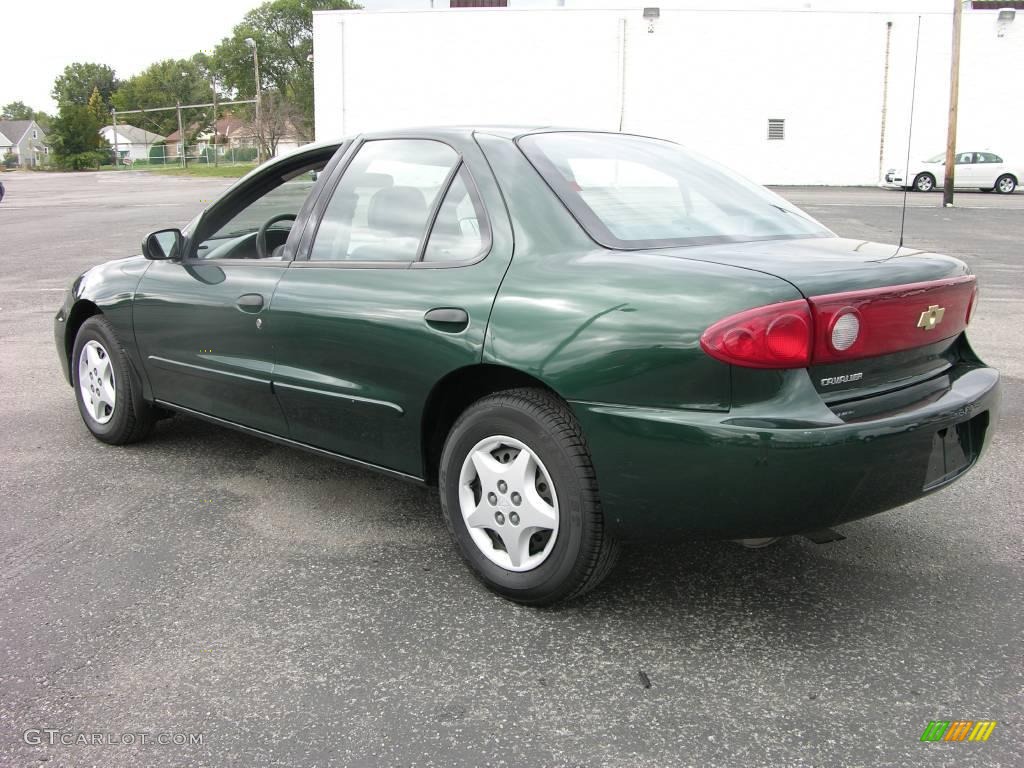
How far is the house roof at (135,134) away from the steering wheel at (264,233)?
13679cm

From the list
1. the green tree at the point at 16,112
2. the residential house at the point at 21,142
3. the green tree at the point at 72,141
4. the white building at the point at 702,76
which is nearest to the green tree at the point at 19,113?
the green tree at the point at 16,112

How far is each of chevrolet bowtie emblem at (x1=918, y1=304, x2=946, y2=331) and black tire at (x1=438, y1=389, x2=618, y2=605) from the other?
1.06 metres

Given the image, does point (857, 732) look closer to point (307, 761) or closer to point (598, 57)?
point (307, 761)

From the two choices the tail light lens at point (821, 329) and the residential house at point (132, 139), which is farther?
the residential house at point (132, 139)

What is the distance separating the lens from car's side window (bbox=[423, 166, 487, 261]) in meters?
3.10

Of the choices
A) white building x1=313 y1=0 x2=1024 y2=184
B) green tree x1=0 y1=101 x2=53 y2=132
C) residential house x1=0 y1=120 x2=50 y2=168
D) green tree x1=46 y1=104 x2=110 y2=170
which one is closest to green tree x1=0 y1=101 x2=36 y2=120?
green tree x1=0 y1=101 x2=53 y2=132

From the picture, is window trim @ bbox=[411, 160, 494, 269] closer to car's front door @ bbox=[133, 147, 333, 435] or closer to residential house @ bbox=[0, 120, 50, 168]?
car's front door @ bbox=[133, 147, 333, 435]

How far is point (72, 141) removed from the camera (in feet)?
306

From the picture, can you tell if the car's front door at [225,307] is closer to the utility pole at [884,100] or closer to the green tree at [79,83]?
the utility pole at [884,100]

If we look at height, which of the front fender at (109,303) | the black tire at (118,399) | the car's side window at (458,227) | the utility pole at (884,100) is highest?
the utility pole at (884,100)

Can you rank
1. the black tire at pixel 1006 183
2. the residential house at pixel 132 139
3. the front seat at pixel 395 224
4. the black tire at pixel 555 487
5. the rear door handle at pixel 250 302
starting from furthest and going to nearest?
the residential house at pixel 132 139 → the black tire at pixel 1006 183 → the rear door handle at pixel 250 302 → the front seat at pixel 395 224 → the black tire at pixel 555 487

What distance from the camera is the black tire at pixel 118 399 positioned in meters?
4.53

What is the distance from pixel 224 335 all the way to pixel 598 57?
37466 mm

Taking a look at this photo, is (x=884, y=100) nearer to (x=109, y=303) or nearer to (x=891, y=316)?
(x=109, y=303)
